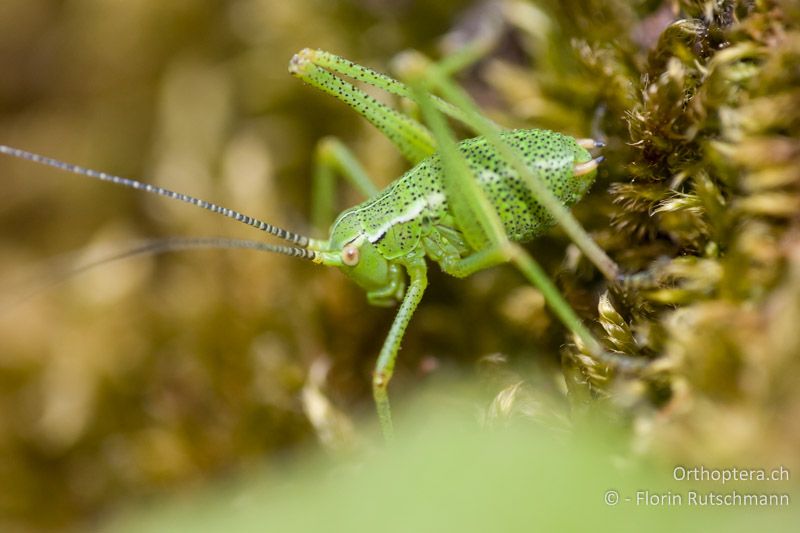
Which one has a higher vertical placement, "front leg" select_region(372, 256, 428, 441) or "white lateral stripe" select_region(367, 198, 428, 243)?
"white lateral stripe" select_region(367, 198, 428, 243)

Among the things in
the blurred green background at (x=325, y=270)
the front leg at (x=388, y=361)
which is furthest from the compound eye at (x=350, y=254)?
the blurred green background at (x=325, y=270)

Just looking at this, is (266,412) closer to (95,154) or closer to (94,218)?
(94,218)

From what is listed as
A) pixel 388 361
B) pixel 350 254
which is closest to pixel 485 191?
pixel 350 254

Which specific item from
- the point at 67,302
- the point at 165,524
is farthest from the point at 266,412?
the point at 67,302

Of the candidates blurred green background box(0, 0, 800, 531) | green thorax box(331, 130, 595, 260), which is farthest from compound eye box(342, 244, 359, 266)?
blurred green background box(0, 0, 800, 531)

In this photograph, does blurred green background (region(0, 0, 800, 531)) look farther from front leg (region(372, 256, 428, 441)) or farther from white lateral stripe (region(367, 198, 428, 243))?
white lateral stripe (region(367, 198, 428, 243))

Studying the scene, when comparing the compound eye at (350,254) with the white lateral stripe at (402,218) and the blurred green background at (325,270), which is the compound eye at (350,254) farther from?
the blurred green background at (325,270)
